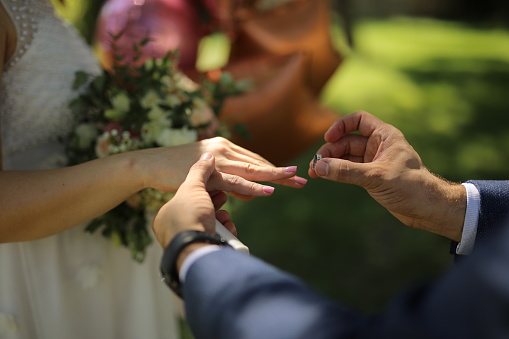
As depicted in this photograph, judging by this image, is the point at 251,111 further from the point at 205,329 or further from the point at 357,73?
the point at 357,73

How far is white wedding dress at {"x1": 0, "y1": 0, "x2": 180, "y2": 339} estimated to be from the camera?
1.69m

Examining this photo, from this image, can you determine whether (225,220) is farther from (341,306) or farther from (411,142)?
(411,142)

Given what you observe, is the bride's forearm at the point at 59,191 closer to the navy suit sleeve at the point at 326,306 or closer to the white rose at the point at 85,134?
the white rose at the point at 85,134

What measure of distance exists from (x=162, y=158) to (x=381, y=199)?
68 centimetres

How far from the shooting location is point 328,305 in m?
0.86

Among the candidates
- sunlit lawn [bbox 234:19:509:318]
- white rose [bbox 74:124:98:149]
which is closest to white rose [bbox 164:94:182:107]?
white rose [bbox 74:124:98:149]

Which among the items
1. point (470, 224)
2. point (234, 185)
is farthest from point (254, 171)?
point (470, 224)

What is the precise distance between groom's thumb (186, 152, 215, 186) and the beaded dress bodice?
0.67 metres

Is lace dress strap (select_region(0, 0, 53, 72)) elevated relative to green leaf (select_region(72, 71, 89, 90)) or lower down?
elevated

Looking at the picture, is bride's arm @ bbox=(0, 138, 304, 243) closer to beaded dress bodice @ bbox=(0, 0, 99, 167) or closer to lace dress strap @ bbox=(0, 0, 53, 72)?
beaded dress bodice @ bbox=(0, 0, 99, 167)

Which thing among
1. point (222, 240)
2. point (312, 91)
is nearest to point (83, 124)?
point (222, 240)

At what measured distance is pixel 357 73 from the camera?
6898mm

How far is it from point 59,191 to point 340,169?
2.76 feet

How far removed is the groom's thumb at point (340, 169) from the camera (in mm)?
1468
